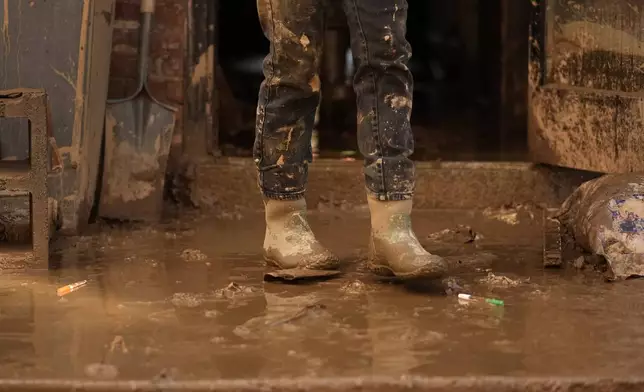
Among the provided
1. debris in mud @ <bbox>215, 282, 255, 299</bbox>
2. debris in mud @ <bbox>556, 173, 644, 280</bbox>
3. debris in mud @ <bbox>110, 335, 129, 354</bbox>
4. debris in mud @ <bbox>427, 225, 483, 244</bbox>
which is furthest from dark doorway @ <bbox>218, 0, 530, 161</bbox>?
debris in mud @ <bbox>110, 335, 129, 354</bbox>

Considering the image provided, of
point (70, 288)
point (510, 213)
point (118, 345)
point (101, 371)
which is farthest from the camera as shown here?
point (510, 213)

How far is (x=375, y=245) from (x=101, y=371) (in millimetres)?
813

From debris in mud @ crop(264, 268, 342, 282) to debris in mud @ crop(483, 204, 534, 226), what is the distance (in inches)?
39.2

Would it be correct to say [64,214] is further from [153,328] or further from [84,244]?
[153,328]

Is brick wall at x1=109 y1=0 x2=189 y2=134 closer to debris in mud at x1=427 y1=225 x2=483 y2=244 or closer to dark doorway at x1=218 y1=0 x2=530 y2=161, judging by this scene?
dark doorway at x1=218 y1=0 x2=530 y2=161

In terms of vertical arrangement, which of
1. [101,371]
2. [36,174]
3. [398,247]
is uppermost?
[36,174]

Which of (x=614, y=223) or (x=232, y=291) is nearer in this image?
(x=232, y=291)

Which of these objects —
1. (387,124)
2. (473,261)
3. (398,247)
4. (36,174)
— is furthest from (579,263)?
(36,174)

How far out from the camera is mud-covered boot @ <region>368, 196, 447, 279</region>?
77.5 inches

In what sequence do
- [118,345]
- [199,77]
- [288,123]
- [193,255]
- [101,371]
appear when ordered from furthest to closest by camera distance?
1. [199,77]
2. [193,255]
3. [288,123]
4. [118,345]
5. [101,371]

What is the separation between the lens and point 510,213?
3.07m

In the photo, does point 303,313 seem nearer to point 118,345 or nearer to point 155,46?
point 118,345

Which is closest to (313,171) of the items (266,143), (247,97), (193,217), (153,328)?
(193,217)

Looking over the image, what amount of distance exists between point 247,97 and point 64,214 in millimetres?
2438
